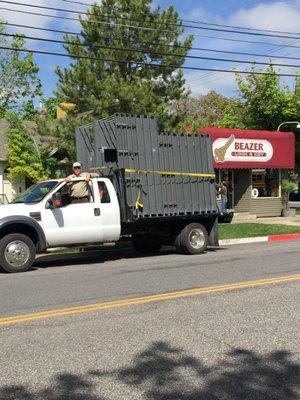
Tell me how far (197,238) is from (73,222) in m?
3.42

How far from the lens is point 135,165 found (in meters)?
12.9

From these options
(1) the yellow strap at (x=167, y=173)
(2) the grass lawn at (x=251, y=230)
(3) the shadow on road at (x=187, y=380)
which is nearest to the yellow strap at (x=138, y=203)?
(1) the yellow strap at (x=167, y=173)

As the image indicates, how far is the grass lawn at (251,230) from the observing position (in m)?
17.6

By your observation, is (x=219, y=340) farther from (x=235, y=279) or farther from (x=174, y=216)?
(x=174, y=216)

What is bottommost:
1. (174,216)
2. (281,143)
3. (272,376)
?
(272,376)

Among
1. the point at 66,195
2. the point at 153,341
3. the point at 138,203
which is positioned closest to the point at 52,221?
the point at 66,195

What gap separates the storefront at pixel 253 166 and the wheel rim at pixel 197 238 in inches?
395

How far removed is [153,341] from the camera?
5.79 metres

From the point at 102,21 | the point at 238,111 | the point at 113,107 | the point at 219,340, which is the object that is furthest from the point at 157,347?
the point at 238,111

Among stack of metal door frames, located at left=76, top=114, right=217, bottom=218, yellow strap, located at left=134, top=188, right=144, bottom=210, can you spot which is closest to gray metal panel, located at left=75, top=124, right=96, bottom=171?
stack of metal door frames, located at left=76, top=114, right=217, bottom=218

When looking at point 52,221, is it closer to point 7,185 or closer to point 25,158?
point 25,158

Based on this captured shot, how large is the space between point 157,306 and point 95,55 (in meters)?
17.5

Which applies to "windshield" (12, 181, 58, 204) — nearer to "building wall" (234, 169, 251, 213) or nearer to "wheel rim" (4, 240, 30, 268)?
"wheel rim" (4, 240, 30, 268)

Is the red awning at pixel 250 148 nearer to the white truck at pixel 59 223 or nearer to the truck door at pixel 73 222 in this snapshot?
the white truck at pixel 59 223
